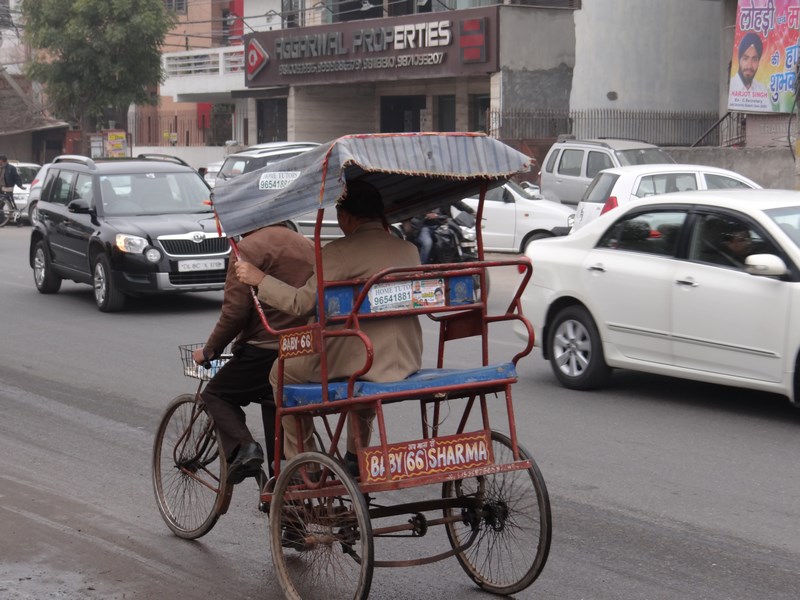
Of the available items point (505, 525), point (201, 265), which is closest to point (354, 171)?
point (505, 525)

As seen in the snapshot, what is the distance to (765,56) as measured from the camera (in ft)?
81.1

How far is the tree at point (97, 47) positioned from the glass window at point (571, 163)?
72.1ft

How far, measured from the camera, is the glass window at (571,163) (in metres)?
22.5

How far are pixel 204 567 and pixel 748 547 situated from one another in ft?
8.58

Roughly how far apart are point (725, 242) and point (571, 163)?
45.8ft

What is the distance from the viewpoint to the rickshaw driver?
4.92 metres

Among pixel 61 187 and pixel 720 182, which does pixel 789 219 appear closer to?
pixel 720 182

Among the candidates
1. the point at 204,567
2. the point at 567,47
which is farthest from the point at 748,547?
the point at 567,47

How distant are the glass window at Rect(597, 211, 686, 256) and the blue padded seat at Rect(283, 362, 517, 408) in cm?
477

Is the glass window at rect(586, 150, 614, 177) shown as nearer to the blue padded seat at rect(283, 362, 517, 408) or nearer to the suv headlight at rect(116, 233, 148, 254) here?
the suv headlight at rect(116, 233, 148, 254)

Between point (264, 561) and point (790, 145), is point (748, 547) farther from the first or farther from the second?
point (790, 145)

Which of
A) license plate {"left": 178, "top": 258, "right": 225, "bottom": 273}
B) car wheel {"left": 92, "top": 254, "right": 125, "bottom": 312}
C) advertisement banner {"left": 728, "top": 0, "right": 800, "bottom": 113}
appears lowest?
car wheel {"left": 92, "top": 254, "right": 125, "bottom": 312}

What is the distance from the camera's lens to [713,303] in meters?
8.81

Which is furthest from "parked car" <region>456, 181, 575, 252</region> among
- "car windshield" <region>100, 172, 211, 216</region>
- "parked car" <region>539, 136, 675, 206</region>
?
"car windshield" <region>100, 172, 211, 216</region>
